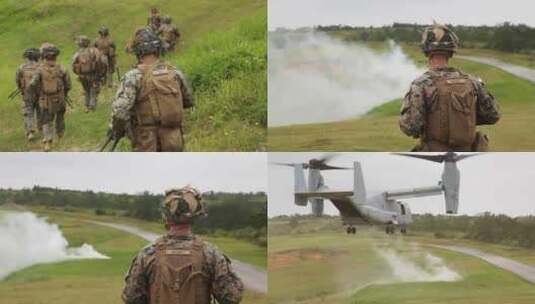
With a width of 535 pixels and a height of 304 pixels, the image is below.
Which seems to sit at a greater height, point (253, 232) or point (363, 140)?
point (363, 140)

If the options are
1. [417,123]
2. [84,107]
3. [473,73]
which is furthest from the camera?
[84,107]

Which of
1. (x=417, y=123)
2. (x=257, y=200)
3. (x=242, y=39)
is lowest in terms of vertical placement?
(x=257, y=200)

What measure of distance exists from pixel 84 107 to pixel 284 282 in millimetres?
2325

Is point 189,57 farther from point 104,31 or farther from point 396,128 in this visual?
point 396,128

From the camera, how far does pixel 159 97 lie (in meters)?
8.07

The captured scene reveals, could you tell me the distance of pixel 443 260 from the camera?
8.98 m

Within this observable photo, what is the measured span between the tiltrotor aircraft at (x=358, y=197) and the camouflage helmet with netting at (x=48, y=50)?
2.25 meters

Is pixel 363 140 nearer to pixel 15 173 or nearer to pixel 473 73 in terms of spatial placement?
pixel 473 73

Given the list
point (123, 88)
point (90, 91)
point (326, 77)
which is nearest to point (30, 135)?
point (90, 91)

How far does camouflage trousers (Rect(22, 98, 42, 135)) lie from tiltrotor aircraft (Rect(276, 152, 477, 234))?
221 cm

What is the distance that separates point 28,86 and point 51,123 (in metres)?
0.38

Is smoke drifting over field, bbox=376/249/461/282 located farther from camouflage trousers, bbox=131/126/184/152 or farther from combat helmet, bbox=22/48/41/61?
combat helmet, bbox=22/48/41/61

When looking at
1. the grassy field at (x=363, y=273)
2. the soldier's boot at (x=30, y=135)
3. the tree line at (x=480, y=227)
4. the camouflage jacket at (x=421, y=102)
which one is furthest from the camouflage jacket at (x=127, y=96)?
the tree line at (x=480, y=227)

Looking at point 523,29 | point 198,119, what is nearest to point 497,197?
point 523,29
